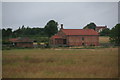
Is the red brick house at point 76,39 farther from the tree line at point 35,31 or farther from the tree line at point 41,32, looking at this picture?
the tree line at point 35,31

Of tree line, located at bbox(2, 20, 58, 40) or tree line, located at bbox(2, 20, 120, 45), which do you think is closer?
tree line, located at bbox(2, 20, 120, 45)

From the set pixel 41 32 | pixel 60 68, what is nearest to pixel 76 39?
pixel 41 32

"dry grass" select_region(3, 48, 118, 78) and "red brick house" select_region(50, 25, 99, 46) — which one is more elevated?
"red brick house" select_region(50, 25, 99, 46)

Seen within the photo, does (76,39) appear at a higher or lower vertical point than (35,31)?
lower

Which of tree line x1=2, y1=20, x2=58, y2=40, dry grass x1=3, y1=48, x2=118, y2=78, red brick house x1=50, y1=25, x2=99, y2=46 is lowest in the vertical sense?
dry grass x1=3, y1=48, x2=118, y2=78

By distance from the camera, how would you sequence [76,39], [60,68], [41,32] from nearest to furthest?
[60,68]
[76,39]
[41,32]

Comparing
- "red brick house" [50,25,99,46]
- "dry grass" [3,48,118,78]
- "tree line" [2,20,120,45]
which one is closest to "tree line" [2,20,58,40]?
"tree line" [2,20,120,45]

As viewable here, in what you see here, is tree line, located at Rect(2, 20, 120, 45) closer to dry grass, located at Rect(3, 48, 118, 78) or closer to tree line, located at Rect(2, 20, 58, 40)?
tree line, located at Rect(2, 20, 58, 40)

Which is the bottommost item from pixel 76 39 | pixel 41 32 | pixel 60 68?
pixel 60 68

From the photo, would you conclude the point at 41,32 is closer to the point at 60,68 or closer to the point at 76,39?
the point at 76,39

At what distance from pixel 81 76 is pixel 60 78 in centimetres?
137

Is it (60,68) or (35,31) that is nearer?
(60,68)

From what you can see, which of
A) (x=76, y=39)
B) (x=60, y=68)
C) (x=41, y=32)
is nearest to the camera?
(x=60, y=68)

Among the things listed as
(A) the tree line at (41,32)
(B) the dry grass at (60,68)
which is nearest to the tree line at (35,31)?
(A) the tree line at (41,32)
